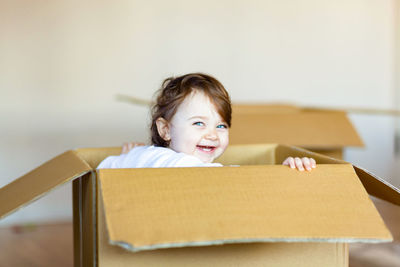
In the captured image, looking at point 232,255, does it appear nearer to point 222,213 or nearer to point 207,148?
point 222,213

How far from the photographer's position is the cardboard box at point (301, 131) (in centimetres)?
189

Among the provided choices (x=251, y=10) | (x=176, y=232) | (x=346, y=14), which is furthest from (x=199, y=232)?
(x=346, y=14)

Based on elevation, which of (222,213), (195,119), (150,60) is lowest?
(222,213)

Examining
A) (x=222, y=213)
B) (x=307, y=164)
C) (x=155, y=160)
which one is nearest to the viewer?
(x=222, y=213)

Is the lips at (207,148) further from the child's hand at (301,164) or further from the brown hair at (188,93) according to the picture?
the child's hand at (301,164)

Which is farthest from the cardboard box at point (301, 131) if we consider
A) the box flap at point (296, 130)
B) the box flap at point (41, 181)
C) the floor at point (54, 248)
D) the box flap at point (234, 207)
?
the box flap at point (234, 207)

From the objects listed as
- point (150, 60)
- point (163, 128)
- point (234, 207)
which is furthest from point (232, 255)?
point (150, 60)

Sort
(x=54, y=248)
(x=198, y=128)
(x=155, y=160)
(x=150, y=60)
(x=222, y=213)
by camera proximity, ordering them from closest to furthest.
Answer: (x=222, y=213)
(x=155, y=160)
(x=198, y=128)
(x=54, y=248)
(x=150, y=60)

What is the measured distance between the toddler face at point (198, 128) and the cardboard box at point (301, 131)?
0.46 m

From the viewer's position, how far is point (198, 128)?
140 cm

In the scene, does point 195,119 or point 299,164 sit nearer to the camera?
point 299,164

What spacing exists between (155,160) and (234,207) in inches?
13.9

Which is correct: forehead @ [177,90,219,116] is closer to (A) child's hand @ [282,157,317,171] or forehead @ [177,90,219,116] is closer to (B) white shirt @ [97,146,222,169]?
(B) white shirt @ [97,146,222,169]

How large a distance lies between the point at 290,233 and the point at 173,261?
21 cm
